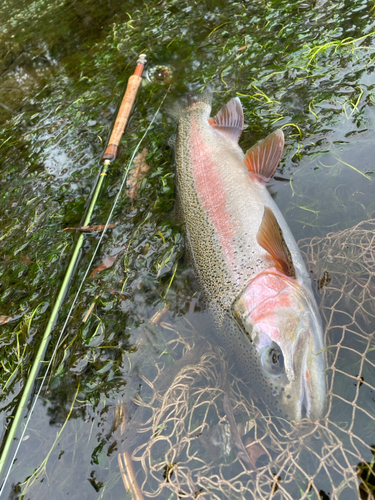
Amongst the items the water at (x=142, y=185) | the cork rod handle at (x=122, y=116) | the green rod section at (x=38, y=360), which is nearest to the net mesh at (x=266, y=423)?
the water at (x=142, y=185)

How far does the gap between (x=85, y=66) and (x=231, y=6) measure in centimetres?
286

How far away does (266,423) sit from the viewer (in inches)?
85.9

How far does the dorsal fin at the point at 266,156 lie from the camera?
3033 mm

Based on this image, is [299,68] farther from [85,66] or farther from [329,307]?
[85,66]

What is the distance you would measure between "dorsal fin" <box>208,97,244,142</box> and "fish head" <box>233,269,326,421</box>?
1902mm

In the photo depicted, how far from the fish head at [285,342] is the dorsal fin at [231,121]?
74.9 inches

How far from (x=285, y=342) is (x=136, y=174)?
2.74 meters

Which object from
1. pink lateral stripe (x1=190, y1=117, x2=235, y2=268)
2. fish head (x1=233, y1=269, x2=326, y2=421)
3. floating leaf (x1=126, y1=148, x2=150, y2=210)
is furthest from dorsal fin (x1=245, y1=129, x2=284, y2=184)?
floating leaf (x1=126, y1=148, x2=150, y2=210)

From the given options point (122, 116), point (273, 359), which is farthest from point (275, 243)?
point (122, 116)

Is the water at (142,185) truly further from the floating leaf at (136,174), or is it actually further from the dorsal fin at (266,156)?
the dorsal fin at (266,156)

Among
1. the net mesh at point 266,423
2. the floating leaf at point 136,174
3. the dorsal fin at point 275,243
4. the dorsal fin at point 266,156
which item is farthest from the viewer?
the floating leaf at point 136,174

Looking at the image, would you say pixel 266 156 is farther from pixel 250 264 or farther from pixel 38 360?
pixel 38 360

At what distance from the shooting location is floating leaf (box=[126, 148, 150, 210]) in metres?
3.87

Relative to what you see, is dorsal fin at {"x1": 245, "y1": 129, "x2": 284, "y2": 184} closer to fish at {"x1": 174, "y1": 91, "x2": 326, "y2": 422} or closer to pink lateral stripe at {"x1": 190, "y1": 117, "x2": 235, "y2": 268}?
fish at {"x1": 174, "y1": 91, "x2": 326, "y2": 422}
